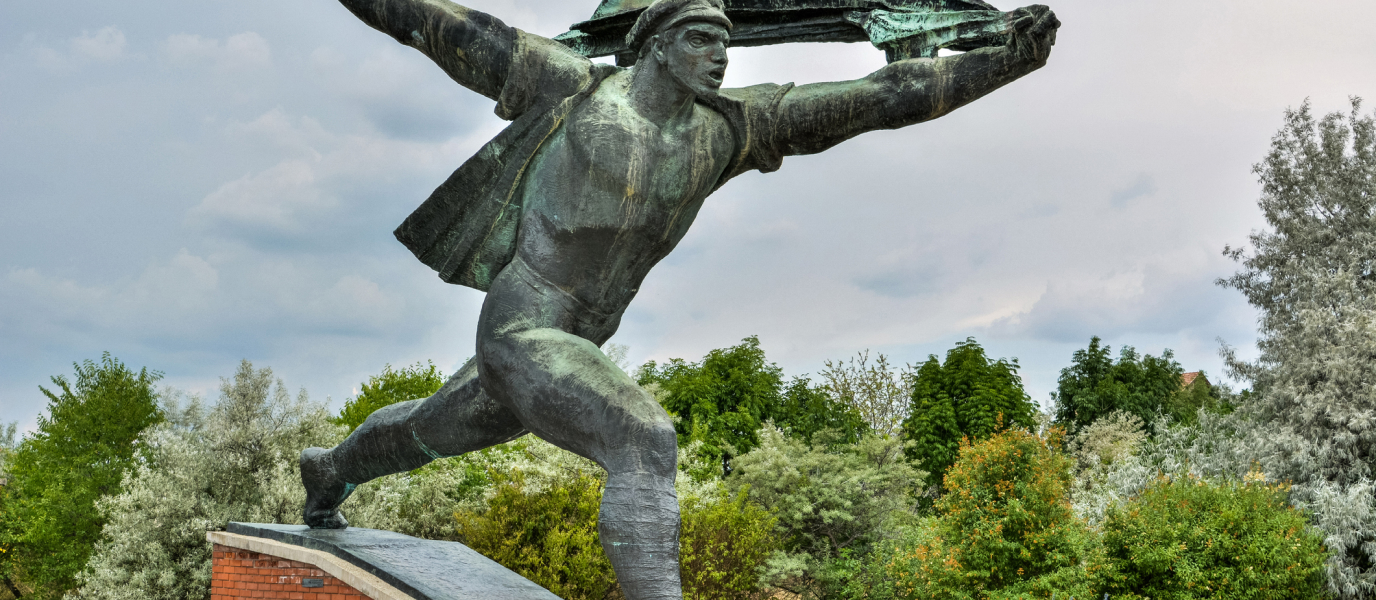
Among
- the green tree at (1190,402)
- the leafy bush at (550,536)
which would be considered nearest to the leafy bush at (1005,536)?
the leafy bush at (550,536)

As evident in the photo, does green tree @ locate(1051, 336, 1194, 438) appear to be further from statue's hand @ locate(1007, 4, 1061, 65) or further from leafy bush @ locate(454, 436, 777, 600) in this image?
statue's hand @ locate(1007, 4, 1061, 65)

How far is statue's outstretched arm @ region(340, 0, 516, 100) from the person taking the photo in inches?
155

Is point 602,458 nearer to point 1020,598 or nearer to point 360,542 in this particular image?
point 360,542

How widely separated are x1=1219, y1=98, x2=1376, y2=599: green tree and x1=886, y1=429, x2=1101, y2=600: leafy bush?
646 cm

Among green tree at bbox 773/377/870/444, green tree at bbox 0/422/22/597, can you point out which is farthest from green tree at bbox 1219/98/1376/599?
green tree at bbox 0/422/22/597

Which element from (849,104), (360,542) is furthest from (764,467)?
(849,104)

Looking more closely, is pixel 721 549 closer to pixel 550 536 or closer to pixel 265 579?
pixel 550 536

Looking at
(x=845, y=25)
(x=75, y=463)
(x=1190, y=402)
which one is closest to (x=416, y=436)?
(x=845, y=25)

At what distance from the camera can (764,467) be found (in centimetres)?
2088

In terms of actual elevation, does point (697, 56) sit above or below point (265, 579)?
above

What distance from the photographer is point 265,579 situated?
541 cm

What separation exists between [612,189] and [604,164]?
0.09 metres

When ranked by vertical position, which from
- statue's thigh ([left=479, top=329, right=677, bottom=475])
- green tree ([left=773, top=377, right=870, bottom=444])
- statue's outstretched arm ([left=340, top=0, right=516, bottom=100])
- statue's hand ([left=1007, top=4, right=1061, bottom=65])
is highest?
green tree ([left=773, top=377, right=870, bottom=444])

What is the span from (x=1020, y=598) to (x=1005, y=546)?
889 millimetres
